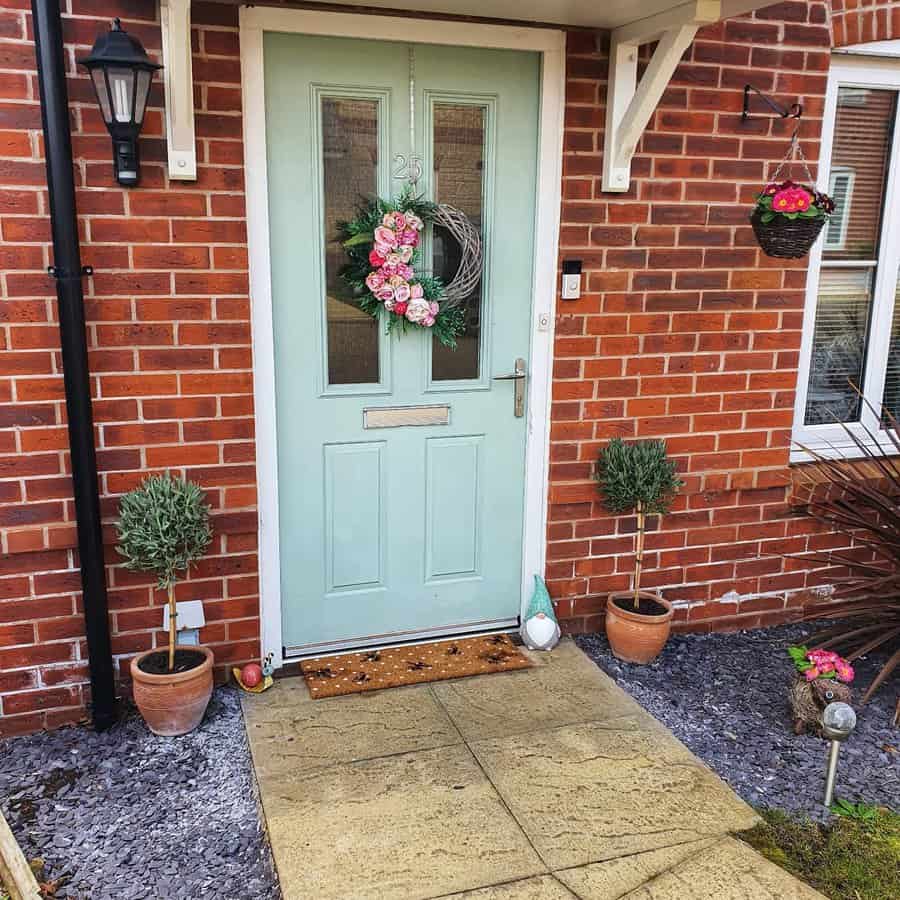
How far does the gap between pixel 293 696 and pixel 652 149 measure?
8.53 feet

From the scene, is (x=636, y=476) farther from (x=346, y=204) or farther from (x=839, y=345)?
(x=346, y=204)

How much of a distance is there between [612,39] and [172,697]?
2.92 metres

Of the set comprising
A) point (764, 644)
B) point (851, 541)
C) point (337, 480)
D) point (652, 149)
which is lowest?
point (764, 644)

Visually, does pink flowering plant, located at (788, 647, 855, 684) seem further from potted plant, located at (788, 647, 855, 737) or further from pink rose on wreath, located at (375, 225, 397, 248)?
pink rose on wreath, located at (375, 225, 397, 248)

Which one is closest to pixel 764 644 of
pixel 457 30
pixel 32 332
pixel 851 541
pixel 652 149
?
pixel 851 541

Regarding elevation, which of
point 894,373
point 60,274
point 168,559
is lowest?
point 168,559

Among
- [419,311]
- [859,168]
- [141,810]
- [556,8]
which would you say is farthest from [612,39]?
[141,810]

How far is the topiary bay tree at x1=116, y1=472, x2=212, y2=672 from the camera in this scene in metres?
3.00

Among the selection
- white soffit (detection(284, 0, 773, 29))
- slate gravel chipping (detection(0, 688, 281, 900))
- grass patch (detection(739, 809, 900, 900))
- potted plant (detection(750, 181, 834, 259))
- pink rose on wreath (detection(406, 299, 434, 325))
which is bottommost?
grass patch (detection(739, 809, 900, 900))

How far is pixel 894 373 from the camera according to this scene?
14.3ft

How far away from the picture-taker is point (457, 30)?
3.31m

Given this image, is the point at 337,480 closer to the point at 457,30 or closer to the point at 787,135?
the point at 457,30

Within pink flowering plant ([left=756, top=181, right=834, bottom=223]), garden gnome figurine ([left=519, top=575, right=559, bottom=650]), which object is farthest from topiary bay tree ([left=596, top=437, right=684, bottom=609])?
pink flowering plant ([left=756, top=181, right=834, bottom=223])

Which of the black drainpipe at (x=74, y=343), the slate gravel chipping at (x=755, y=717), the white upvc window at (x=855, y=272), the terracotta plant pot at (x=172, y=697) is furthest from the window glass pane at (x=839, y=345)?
the black drainpipe at (x=74, y=343)
